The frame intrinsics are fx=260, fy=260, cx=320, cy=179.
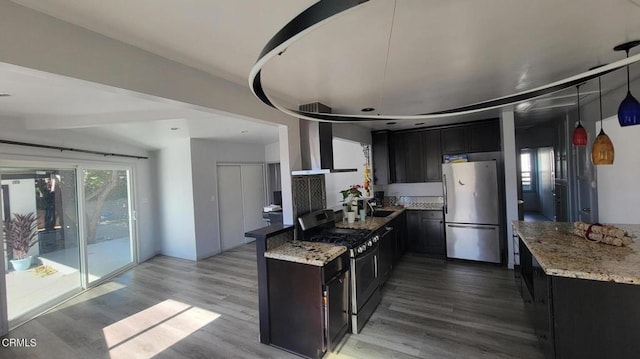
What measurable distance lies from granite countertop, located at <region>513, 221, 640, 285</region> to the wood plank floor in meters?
0.93

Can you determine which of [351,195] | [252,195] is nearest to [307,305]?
[351,195]

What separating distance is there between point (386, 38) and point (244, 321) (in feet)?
9.98

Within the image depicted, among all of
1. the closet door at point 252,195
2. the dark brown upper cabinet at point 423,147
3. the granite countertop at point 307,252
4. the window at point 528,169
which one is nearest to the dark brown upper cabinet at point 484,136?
the dark brown upper cabinet at point 423,147

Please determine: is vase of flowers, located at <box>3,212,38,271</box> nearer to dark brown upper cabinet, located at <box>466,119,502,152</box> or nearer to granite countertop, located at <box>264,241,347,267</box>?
granite countertop, located at <box>264,241,347,267</box>

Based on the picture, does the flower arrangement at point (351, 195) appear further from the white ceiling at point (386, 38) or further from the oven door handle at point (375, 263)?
the white ceiling at point (386, 38)

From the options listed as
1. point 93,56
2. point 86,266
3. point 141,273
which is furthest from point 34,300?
point 93,56

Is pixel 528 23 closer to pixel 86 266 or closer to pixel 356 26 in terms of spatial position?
pixel 356 26

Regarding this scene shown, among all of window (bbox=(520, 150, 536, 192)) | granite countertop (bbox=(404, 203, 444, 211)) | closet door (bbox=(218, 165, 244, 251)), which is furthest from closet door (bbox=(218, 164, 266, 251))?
window (bbox=(520, 150, 536, 192))

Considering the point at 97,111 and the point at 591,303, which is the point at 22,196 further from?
the point at 591,303

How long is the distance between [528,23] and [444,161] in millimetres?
3553

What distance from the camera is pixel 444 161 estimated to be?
4.84 m

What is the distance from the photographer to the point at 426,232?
4.72 metres

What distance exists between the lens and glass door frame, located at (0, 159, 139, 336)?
295cm

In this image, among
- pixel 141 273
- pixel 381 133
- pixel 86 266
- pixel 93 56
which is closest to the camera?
pixel 93 56
